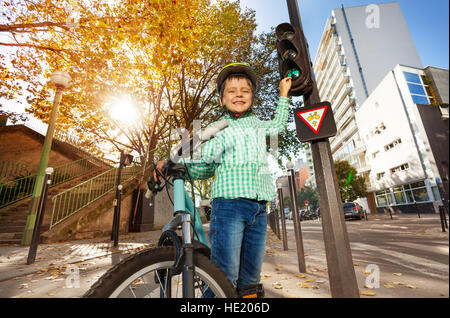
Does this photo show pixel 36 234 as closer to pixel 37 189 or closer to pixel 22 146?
pixel 37 189

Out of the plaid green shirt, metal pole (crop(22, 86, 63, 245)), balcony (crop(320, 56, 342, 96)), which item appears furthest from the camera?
balcony (crop(320, 56, 342, 96))

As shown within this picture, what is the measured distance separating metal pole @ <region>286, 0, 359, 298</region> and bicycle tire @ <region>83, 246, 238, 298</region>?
92cm

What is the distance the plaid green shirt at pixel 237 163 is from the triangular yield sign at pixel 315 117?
366mm

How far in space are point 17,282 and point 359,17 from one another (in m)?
5.88

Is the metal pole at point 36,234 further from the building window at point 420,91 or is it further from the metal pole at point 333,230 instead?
the building window at point 420,91

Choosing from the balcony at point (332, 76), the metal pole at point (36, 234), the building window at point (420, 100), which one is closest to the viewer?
the building window at point (420, 100)

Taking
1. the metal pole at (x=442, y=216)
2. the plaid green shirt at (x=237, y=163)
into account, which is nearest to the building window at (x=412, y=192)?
the metal pole at (x=442, y=216)

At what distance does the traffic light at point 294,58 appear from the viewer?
84.0 inches

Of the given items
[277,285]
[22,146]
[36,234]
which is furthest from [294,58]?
[22,146]

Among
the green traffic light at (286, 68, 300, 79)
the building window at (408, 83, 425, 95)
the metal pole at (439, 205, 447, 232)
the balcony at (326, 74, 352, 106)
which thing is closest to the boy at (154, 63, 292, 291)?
the green traffic light at (286, 68, 300, 79)

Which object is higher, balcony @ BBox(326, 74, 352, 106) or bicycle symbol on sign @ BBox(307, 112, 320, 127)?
balcony @ BBox(326, 74, 352, 106)

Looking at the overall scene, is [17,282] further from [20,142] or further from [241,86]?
[20,142]

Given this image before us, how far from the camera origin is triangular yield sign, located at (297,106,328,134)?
2.00m

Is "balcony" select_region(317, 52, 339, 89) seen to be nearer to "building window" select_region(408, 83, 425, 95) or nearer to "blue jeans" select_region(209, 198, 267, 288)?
"building window" select_region(408, 83, 425, 95)
